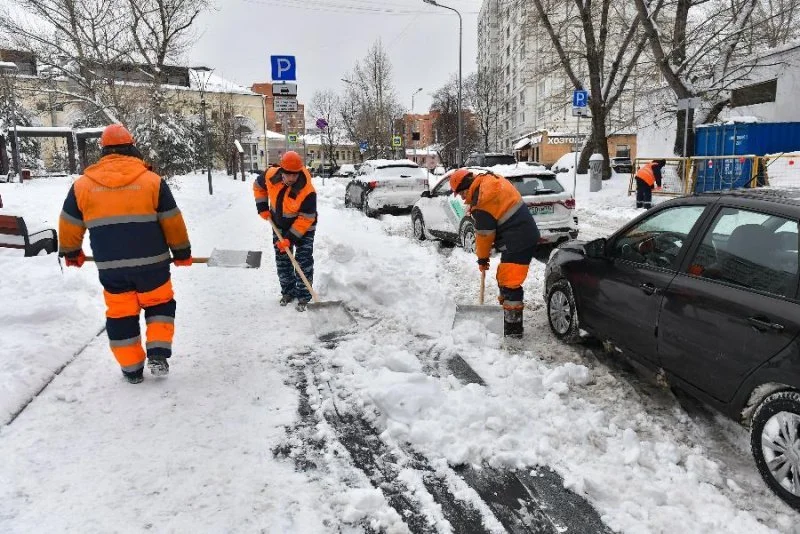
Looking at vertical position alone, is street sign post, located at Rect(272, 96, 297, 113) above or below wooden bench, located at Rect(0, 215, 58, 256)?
above

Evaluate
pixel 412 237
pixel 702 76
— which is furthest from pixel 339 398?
pixel 702 76

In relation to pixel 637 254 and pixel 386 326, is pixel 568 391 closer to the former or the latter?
pixel 637 254

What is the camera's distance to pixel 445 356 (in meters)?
4.59

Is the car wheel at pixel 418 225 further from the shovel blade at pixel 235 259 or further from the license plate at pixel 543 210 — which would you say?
the shovel blade at pixel 235 259

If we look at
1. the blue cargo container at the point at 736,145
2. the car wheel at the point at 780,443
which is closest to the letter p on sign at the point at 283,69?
the car wheel at the point at 780,443

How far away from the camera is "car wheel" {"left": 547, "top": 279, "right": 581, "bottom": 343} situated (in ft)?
15.6

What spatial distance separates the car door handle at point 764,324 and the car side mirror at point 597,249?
5.34 feet

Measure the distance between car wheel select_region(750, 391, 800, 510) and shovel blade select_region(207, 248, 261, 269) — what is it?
4238mm

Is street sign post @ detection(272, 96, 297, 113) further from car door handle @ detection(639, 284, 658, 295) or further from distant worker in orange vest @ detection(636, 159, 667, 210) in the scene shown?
distant worker in orange vest @ detection(636, 159, 667, 210)

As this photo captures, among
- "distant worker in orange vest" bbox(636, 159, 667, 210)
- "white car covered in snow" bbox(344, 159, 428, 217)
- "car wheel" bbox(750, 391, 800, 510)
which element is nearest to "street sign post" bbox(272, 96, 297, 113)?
"white car covered in snow" bbox(344, 159, 428, 217)

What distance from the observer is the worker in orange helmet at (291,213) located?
5746 millimetres

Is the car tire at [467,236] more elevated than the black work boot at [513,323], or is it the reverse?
the car tire at [467,236]

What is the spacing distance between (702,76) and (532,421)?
2087 cm

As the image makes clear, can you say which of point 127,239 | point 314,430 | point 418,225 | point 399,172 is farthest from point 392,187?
point 314,430
